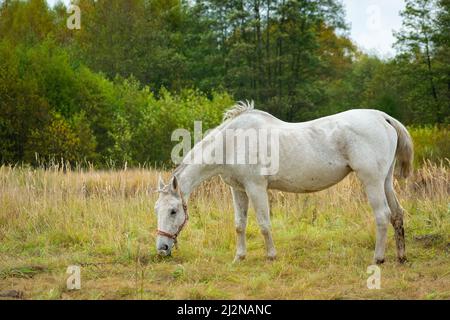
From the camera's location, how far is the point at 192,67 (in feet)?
127

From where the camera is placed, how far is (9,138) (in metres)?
22.3

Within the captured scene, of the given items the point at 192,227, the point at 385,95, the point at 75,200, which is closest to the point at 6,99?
the point at 75,200

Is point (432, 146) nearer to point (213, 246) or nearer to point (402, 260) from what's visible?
point (402, 260)

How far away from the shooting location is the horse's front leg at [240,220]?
7.20 m

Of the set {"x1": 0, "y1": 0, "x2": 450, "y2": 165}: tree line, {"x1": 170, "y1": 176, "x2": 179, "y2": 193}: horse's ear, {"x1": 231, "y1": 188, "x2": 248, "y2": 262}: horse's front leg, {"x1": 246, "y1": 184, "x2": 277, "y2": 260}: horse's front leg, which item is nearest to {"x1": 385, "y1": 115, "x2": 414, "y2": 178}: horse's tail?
{"x1": 246, "y1": 184, "x2": 277, "y2": 260}: horse's front leg

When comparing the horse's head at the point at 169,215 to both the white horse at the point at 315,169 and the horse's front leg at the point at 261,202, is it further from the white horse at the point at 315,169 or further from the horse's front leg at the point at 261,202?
the horse's front leg at the point at 261,202

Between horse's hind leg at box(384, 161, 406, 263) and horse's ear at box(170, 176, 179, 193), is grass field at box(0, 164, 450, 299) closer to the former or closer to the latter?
horse's hind leg at box(384, 161, 406, 263)

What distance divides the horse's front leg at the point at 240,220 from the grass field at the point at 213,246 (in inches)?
6.0

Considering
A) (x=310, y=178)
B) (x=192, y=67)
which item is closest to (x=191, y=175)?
(x=310, y=178)

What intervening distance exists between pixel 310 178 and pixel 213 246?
1.79 m

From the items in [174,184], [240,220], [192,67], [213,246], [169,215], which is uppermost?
[192,67]

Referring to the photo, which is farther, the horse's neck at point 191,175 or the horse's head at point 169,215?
the horse's neck at point 191,175

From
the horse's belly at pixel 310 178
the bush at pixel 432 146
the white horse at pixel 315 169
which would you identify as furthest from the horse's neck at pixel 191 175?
the bush at pixel 432 146
